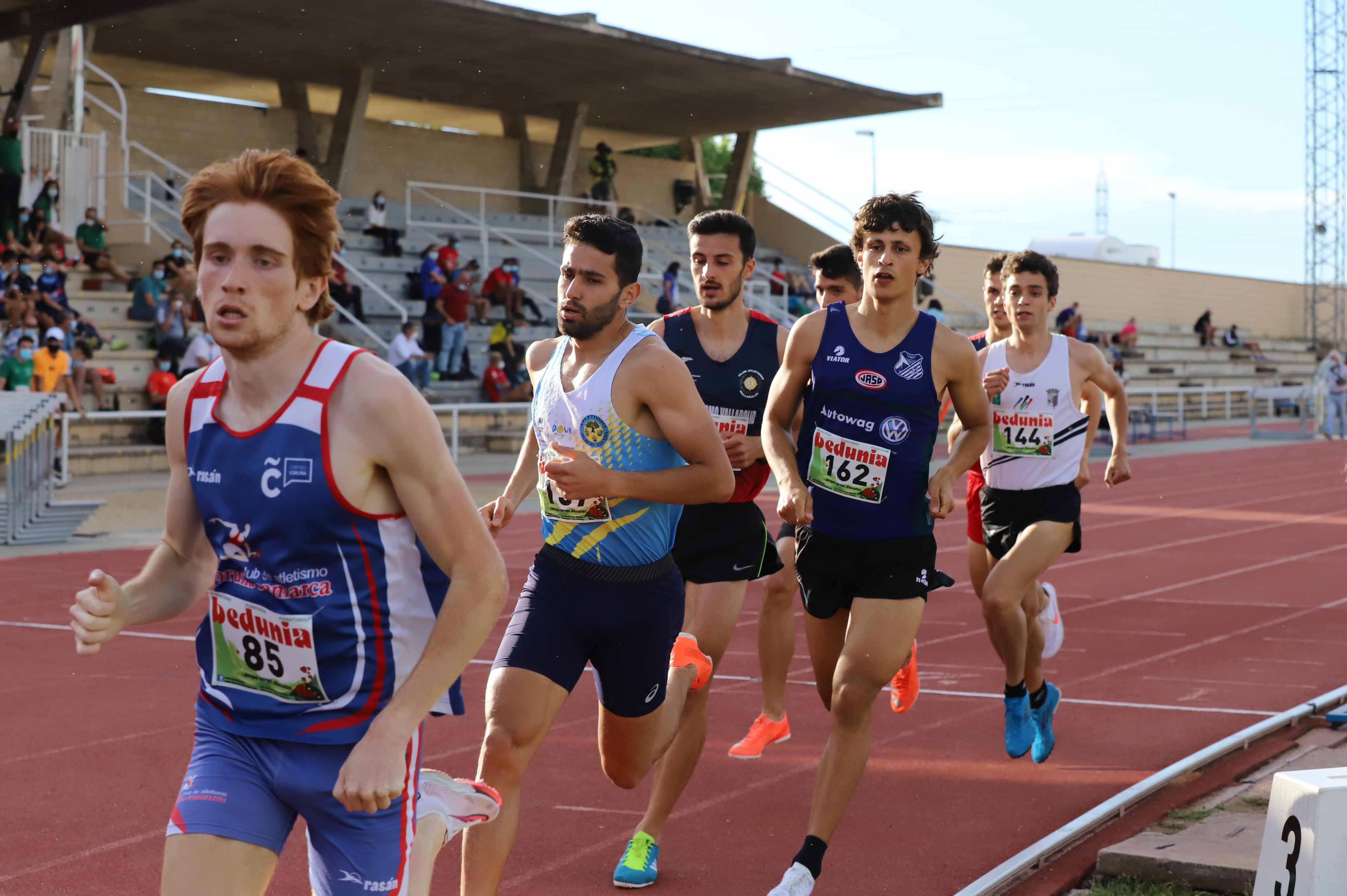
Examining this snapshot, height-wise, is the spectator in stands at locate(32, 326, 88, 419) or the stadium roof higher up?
the stadium roof

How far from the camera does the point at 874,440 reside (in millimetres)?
5172

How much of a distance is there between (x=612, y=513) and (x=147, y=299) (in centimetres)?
1849

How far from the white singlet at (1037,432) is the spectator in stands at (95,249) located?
1865 centimetres

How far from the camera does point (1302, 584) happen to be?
39.5 feet

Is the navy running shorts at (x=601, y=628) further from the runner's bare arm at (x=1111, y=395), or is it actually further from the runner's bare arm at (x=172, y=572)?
the runner's bare arm at (x=1111, y=395)

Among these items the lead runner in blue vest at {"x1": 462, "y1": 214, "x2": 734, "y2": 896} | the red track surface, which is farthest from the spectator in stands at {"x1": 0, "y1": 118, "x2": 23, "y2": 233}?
the lead runner in blue vest at {"x1": 462, "y1": 214, "x2": 734, "y2": 896}

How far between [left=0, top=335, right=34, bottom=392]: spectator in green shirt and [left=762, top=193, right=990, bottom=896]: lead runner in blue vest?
14025 mm

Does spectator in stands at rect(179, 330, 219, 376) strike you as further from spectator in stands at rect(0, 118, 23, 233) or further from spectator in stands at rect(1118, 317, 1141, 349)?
spectator in stands at rect(1118, 317, 1141, 349)

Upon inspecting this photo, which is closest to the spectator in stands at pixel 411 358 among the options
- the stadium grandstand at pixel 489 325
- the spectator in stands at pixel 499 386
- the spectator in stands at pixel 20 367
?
the stadium grandstand at pixel 489 325

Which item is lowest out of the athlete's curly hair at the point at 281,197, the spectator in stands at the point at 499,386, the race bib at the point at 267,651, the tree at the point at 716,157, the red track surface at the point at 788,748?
the red track surface at the point at 788,748

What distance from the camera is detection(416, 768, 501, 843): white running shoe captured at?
3.08 metres

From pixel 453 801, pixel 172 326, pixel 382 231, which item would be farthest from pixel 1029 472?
pixel 382 231

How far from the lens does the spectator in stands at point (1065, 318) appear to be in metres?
24.9

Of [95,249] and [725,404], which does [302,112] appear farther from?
[725,404]
